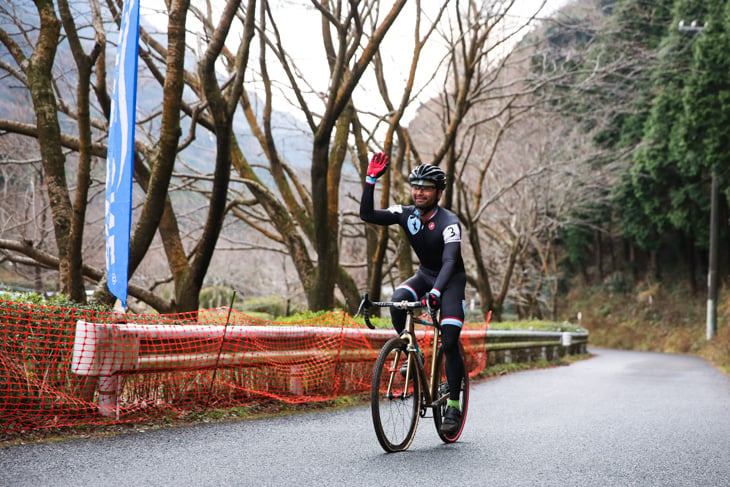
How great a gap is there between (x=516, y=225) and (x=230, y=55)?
53.0 ft

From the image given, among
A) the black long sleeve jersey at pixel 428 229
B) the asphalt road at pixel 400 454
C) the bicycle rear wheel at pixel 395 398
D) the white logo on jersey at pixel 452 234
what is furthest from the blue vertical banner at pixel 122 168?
the white logo on jersey at pixel 452 234

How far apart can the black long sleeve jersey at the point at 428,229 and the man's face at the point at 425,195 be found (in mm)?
73

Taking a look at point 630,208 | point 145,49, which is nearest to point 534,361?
point 145,49

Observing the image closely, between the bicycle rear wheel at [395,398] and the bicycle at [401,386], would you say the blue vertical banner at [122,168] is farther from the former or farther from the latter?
the bicycle rear wheel at [395,398]

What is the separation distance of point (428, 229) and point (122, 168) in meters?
2.81

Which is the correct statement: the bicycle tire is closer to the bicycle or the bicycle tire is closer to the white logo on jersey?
the bicycle

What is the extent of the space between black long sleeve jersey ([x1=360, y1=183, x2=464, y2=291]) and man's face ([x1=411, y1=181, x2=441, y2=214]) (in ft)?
0.24

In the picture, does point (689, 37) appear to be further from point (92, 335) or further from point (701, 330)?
point (92, 335)

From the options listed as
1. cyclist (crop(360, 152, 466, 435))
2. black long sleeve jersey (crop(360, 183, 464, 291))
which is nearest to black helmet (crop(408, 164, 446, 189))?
cyclist (crop(360, 152, 466, 435))

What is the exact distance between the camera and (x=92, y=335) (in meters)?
5.93

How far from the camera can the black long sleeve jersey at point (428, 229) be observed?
18.7 feet

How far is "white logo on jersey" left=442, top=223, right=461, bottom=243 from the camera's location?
18.6 ft

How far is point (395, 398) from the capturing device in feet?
18.1

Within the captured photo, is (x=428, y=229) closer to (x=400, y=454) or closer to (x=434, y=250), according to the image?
(x=434, y=250)
